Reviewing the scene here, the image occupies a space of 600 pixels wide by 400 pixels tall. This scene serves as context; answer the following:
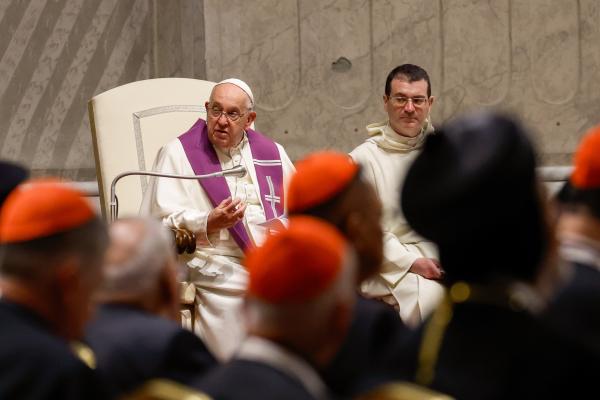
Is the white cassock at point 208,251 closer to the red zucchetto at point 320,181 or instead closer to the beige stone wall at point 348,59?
the beige stone wall at point 348,59

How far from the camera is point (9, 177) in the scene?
4258mm

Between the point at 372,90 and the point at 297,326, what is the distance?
7.61 meters

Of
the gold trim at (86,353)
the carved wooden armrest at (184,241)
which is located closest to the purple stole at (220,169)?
the carved wooden armrest at (184,241)

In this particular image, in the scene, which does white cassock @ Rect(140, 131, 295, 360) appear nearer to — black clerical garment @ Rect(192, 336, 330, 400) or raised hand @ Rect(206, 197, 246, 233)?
raised hand @ Rect(206, 197, 246, 233)

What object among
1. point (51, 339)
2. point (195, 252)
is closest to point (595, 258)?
point (51, 339)

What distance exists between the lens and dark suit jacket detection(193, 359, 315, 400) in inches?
98.2

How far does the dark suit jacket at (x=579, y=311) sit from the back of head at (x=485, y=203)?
0.10 meters

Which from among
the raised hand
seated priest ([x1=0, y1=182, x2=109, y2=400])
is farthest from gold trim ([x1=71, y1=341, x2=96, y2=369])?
the raised hand

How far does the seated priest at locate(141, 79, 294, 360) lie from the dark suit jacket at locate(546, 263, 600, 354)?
3.97 m

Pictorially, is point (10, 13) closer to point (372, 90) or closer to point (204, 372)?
point (372, 90)

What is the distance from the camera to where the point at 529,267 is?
2.85 m

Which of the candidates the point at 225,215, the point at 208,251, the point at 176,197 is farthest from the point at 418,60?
the point at 225,215

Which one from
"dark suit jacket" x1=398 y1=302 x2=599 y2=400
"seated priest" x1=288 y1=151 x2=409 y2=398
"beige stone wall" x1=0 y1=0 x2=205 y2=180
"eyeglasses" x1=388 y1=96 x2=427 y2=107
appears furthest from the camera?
"beige stone wall" x1=0 y1=0 x2=205 y2=180

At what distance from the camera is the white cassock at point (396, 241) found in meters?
7.16
